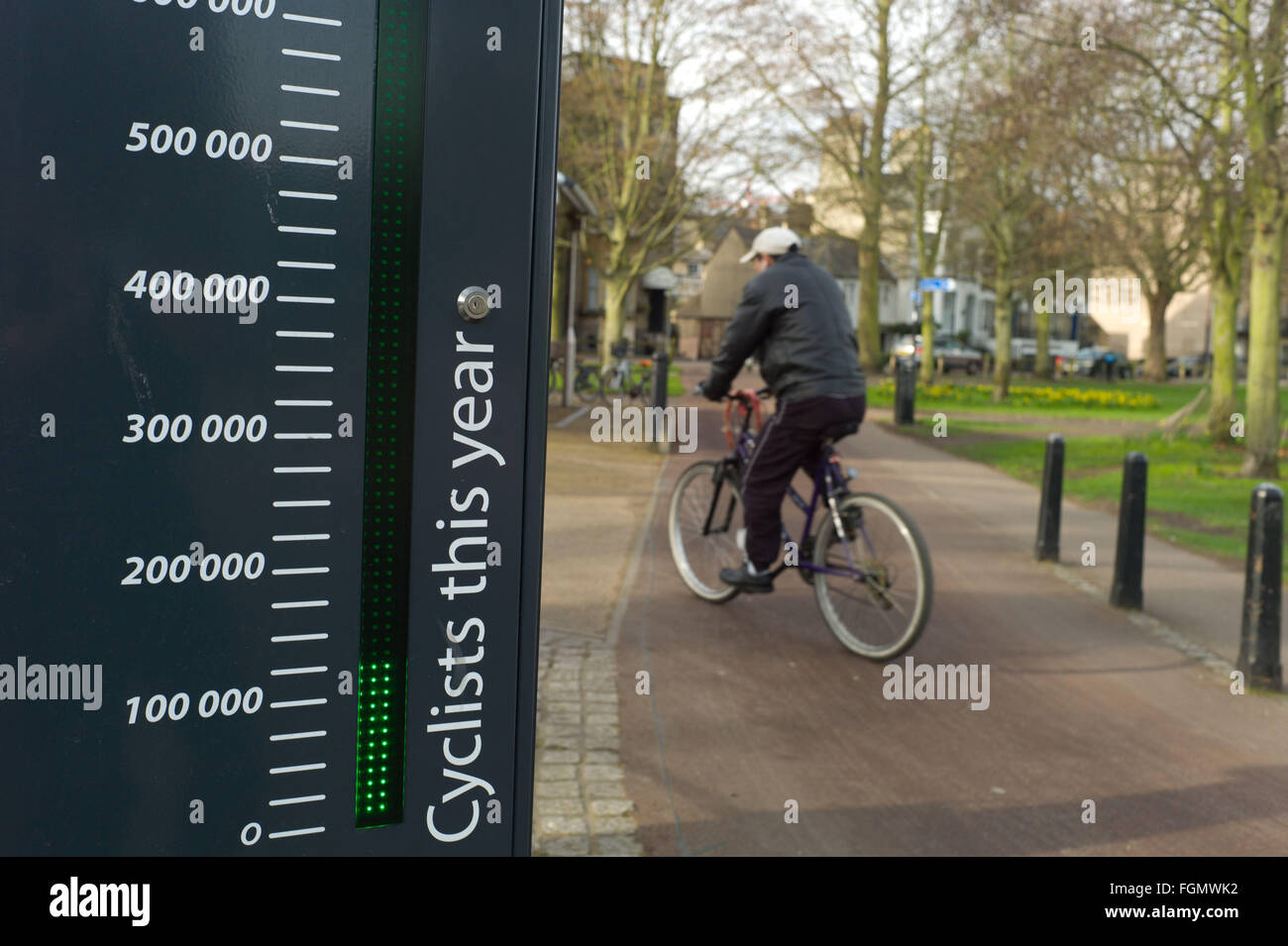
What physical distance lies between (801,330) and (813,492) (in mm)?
867

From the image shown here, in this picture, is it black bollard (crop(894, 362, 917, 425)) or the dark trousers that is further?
black bollard (crop(894, 362, 917, 425))

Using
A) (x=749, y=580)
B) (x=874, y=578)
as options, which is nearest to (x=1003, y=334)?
(x=749, y=580)

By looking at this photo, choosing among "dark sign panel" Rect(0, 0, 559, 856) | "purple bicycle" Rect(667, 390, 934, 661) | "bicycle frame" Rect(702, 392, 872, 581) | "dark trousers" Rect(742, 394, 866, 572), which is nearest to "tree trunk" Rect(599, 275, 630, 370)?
"bicycle frame" Rect(702, 392, 872, 581)

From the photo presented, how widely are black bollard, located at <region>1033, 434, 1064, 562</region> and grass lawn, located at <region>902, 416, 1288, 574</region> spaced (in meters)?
1.30

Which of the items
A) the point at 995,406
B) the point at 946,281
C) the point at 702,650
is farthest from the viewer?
the point at 995,406

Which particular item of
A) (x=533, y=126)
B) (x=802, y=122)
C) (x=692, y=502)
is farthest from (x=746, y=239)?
(x=533, y=126)

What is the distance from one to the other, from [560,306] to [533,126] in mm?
25140

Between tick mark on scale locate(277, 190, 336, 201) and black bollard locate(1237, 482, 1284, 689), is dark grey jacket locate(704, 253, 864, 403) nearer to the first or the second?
black bollard locate(1237, 482, 1284, 689)

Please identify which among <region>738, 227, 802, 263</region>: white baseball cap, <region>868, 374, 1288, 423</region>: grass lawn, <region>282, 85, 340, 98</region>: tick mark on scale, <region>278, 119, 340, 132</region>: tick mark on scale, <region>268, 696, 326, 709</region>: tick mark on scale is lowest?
<region>268, 696, 326, 709</region>: tick mark on scale

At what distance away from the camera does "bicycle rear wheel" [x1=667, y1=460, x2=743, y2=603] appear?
775cm

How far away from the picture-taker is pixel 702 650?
22.1ft

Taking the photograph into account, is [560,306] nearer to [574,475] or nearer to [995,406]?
[995,406]

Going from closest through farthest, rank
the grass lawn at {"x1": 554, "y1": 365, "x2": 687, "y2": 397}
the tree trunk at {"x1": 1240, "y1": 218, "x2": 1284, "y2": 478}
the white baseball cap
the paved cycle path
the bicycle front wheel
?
the paved cycle path → the bicycle front wheel → the white baseball cap → the tree trunk at {"x1": 1240, "y1": 218, "x2": 1284, "y2": 478} → the grass lawn at {"x1": 554, "y1": 365, "x2": 687, "y2": 397}
